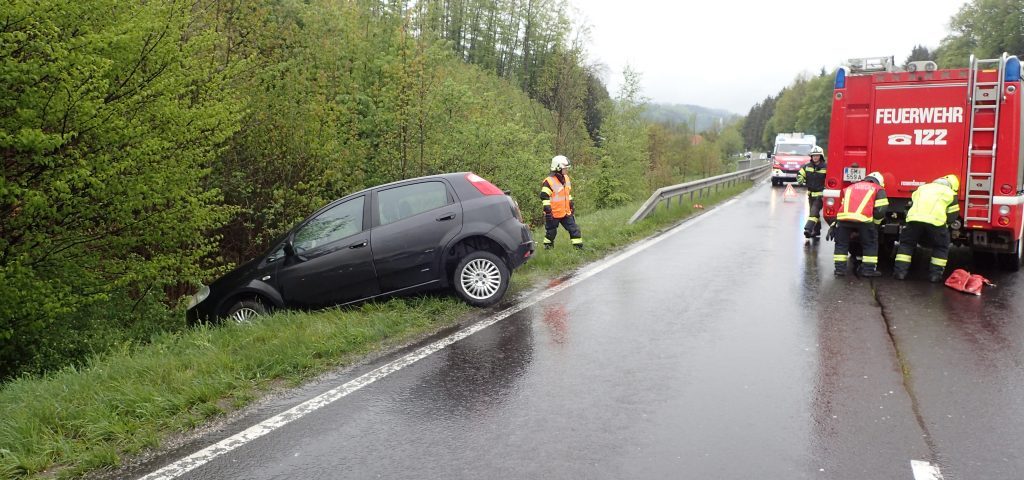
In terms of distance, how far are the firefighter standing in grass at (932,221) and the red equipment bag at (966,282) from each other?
0.23 meters

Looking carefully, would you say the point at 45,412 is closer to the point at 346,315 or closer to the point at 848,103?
the point at 346,315

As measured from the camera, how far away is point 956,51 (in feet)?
208

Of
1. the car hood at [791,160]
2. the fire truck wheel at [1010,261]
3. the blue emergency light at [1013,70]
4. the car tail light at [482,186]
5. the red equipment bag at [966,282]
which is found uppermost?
the blue emergency light at [1013,70]

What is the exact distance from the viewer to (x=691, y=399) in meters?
4.68

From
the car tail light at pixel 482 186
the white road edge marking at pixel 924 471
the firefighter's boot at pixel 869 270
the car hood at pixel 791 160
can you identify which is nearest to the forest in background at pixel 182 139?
the car tail light at pixel 482 186

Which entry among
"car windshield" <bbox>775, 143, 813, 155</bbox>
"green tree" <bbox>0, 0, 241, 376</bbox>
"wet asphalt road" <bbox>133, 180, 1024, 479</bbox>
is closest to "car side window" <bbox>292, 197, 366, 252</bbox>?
"wet asphalt road" <bbox>133, 180, 1024, 479</bbox>

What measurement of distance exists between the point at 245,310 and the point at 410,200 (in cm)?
220

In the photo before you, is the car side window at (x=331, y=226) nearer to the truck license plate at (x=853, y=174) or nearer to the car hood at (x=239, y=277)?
the car hood at (x=239, y=277)

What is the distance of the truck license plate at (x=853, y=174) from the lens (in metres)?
9.86

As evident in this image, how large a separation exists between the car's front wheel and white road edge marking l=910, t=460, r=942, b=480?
450 cm

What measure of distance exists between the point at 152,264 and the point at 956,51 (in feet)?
239

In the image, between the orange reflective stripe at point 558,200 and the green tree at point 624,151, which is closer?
the orange reflective stripe at point 558,200

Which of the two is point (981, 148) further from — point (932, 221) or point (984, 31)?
point (984, 31)

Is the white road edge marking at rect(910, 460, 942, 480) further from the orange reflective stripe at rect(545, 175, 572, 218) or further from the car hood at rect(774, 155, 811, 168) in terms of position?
the car hood at rect(774, 155, 811, 168)
